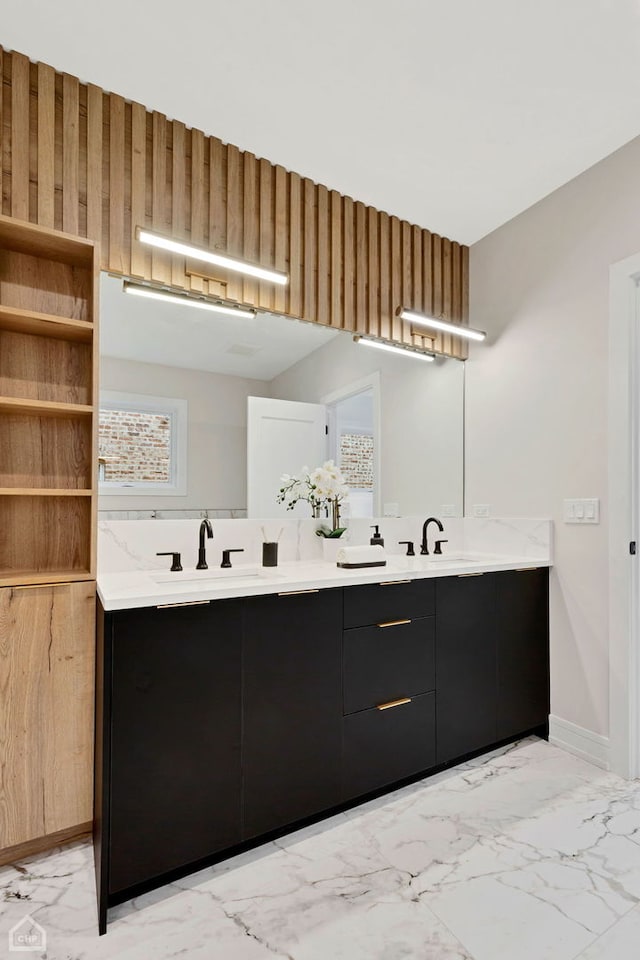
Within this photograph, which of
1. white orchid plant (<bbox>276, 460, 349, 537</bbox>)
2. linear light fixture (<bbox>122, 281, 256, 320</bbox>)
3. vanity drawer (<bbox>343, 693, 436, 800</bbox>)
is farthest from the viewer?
white orchid plant (<bbox>276, 460, 349, 537</bbox>)

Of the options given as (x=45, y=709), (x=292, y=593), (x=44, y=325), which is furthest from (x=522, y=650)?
(x=44, y=325)

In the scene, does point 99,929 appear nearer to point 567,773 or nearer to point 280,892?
point 280,892

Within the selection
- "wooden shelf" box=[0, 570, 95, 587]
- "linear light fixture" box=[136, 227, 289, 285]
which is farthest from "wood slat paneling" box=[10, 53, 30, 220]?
"wooden shelf" box=[0, 570, 95, 587]

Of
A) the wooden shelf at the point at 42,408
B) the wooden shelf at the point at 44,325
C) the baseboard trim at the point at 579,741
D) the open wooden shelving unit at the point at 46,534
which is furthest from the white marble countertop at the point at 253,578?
the wooden shelf at the point at 44,325

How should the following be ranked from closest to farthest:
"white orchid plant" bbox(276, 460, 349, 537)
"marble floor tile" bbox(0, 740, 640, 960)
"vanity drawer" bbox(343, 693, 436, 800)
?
"marble floor tile" bbox(0, 740, 640, 960)
"vanity drawer" bbox(343, 693, 436, 800)
"white orchid plant" bbox(276, 460, 349, 537)

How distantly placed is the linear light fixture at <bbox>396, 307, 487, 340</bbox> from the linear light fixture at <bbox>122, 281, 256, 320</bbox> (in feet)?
2.78

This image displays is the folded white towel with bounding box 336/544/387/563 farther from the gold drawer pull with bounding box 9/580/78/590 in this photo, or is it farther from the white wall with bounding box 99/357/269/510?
the gold drawer pull with bounding box 9/580/78/590

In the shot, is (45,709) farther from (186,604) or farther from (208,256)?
(208,256)

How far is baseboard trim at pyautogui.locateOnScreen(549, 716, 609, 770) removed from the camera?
88.7 inches

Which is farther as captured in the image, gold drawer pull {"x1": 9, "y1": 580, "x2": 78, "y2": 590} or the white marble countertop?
gold drawer pull {"x1": 9, "y1": 580, "x2": 78, "y2": 590}

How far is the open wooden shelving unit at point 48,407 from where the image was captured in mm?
1740

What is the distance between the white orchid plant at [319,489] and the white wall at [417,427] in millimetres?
337

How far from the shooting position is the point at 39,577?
1679 mm

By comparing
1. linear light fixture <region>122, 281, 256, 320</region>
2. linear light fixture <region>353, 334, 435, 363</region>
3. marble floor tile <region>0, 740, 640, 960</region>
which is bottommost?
marble floor tile <region>0, 740, 640, 960</region>
